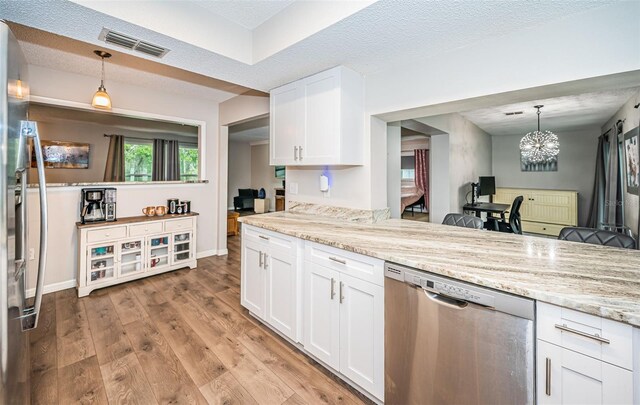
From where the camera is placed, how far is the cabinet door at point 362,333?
1.56 meters

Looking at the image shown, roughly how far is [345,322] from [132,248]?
9.68ft

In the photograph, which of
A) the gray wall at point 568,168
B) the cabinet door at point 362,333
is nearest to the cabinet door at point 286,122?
the cabinet door at point 362,333

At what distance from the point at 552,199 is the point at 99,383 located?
27.7ft

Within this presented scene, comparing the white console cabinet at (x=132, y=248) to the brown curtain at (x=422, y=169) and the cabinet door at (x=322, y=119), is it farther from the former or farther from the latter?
the brown curtain at (x=422, y=169)

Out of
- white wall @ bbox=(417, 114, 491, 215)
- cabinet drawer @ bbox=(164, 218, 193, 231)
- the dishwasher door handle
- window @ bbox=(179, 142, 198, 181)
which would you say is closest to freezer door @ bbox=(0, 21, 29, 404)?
the dishwasher door handle

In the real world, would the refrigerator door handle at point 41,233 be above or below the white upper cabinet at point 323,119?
below

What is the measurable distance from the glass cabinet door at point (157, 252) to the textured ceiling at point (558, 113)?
506cm

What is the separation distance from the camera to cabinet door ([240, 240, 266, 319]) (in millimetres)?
2385

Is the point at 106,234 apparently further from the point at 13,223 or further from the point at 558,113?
the point at 558,113

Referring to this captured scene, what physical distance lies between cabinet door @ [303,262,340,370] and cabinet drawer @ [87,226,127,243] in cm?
257

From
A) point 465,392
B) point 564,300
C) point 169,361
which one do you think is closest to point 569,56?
point 564,300

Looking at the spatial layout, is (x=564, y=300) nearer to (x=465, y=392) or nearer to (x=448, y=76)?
(x=465, y=392)

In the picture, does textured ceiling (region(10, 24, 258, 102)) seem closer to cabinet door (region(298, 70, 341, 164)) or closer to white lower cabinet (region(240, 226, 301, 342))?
cabinet door (region(298, 70, 341, 164))

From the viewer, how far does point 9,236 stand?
1.05 m
